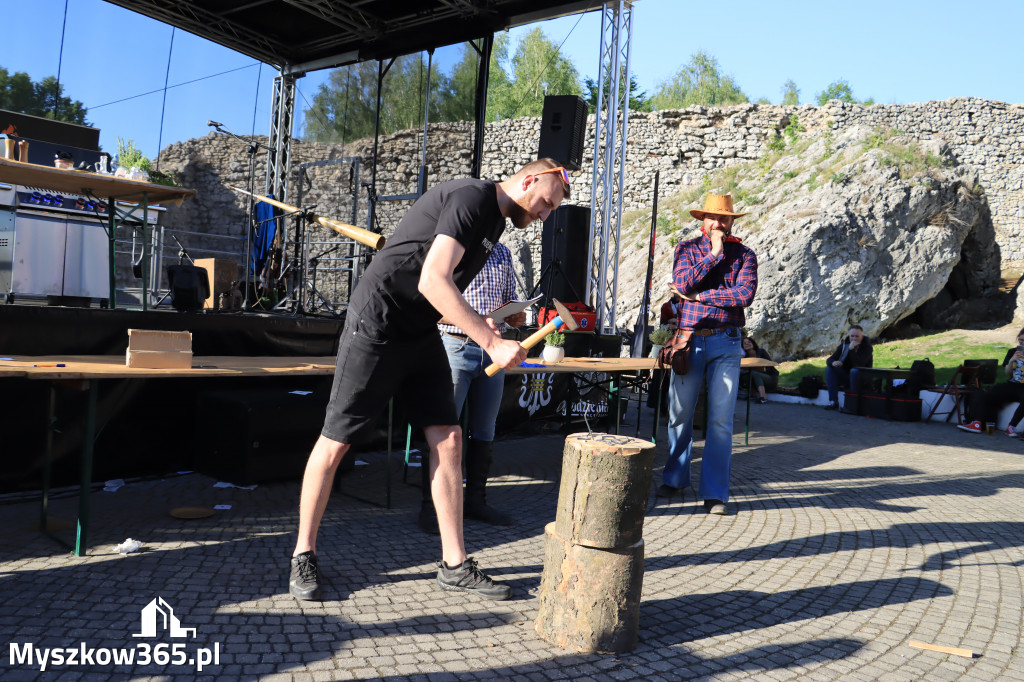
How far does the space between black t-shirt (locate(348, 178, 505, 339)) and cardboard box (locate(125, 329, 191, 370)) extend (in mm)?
1268

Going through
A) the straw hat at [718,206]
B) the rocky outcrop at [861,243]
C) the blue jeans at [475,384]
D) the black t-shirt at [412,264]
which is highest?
the rocky outcrop at [861,243]

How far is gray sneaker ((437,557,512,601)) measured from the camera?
304 centimetres

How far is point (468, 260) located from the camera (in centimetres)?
283

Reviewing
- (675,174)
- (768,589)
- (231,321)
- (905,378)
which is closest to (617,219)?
(905,378)

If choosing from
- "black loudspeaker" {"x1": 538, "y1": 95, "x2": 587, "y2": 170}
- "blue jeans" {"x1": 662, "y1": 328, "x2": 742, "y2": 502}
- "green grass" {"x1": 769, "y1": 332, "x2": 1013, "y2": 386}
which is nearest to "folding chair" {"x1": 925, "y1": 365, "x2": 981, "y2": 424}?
"green grass" {"x1": 769, "y1": 332, "x2": 1013, "y2": 386}

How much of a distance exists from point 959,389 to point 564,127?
23.1 feet

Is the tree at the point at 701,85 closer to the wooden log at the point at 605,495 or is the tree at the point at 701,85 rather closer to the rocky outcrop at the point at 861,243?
the rocky outcrop at the point at 861,243

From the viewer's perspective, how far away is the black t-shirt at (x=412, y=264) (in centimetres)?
280

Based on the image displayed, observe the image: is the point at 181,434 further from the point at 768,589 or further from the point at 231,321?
the point at 768,589

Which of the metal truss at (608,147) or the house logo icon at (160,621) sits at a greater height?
the metal truss at (608,147)

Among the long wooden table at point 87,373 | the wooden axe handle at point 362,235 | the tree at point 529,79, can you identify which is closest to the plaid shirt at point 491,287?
the long wooden table at point 87,373

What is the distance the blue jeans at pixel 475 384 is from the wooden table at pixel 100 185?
118 inches

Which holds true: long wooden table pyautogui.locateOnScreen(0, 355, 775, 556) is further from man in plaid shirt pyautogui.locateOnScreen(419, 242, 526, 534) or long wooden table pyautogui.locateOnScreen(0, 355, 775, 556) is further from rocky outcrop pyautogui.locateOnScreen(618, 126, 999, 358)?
rocky outcrop pyautogui.locateOnScreen(618, 126, 999, 358)

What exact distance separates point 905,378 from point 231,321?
9824 mm
